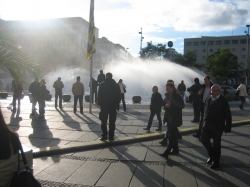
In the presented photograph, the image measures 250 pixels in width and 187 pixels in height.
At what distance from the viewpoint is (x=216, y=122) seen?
4953mm

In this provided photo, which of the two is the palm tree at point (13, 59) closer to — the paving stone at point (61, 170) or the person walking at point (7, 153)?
the paving stone at point (61, 170)

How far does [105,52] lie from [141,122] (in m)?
85.7

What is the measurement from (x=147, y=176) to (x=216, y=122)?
1.65 m

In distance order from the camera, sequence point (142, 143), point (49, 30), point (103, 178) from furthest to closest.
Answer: point (49, 30) < point (142, 143) < point (103, 178)

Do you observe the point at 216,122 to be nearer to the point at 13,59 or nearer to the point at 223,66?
the point at 13,59

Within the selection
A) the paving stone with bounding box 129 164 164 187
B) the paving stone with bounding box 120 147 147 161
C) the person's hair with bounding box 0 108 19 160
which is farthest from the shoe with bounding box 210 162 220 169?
the person's hair with bounding box 0 108 19 160

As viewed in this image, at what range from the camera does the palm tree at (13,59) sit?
643 cm

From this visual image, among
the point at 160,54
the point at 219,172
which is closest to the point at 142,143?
the point at 219,172

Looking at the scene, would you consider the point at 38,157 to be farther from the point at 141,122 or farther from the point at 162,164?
the point at 141,122

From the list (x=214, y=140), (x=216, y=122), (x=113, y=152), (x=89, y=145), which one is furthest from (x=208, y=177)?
(x=89, y=145)

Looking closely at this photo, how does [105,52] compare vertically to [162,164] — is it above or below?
above

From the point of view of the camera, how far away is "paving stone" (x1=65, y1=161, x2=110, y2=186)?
14.5 ft

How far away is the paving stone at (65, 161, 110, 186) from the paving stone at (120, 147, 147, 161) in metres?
0.63

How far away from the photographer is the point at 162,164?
17.3 ft
